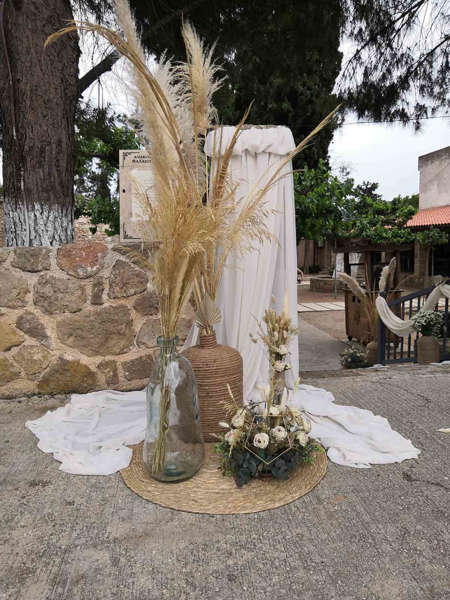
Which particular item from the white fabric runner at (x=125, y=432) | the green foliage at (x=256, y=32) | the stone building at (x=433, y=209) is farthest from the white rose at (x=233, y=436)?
the stone building at (x=433, y=209)

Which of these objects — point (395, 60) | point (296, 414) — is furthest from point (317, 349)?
point (296, 414)

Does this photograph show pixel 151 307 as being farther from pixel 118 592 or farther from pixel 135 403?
pixel 118 592

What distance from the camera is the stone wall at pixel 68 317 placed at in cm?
252

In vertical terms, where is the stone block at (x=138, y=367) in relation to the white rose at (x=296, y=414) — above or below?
below

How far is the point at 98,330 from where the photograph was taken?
2.58m

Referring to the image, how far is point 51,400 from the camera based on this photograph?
2.53 meters

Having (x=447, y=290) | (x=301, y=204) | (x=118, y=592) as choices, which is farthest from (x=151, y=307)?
(x=447, y=290)

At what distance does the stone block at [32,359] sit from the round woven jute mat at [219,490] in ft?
3.79

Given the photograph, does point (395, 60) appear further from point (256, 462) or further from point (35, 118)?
point (256, 462)

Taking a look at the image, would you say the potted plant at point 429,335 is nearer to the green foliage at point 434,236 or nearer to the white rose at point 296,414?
the white rose at point 296,414

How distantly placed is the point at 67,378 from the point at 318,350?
16.8 ft

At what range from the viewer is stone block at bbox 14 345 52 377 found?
2545mm

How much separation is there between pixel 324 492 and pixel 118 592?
2.53 ft

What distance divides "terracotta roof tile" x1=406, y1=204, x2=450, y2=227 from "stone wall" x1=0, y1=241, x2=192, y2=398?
42.2 ft
